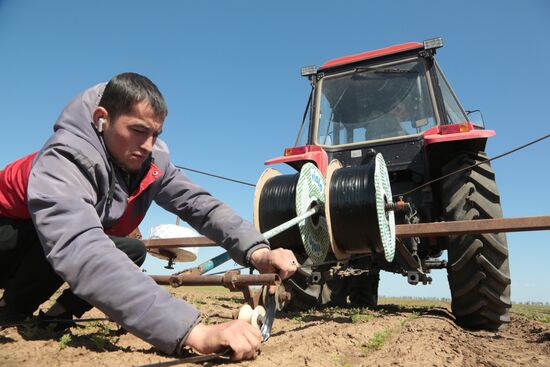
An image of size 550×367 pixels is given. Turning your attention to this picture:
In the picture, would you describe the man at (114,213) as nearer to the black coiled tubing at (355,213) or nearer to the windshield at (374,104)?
the black coiled tubing at (355,213)

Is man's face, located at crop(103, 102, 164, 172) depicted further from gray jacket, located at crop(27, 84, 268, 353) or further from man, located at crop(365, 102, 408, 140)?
man, located at crop(365, 102, 408, 140)

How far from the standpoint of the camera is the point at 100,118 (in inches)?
83.7

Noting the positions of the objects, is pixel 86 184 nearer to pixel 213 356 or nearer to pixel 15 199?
pixel 15 199

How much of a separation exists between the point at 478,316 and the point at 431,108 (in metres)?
2.38

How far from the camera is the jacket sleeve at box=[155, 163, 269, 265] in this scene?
2.42m

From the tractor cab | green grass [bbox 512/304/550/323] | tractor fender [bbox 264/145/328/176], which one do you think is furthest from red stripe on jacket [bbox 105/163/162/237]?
green grass [bbox 512/304/550/323]

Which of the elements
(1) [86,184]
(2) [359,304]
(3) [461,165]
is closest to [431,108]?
(3) [461,165]

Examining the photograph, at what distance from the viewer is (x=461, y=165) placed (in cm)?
439

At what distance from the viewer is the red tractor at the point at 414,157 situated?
4043mm

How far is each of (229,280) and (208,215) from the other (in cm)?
64

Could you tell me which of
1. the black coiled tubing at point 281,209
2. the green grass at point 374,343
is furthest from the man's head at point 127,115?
the black coiled tubing at point 281,209

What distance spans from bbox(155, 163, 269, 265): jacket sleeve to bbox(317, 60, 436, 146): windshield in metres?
3.03

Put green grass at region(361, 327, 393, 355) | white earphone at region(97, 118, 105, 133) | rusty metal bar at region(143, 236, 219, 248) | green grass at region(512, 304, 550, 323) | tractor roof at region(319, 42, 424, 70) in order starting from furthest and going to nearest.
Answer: green grass at region(512, 304, 550, 323) < tractor roof at region(319, 42, 424, 70) < rusty metal bar at region(143, 236, 219, 248) < green grass at region(361, 327, 393, 355) < white earphone at region(97, 118, 105, 133)

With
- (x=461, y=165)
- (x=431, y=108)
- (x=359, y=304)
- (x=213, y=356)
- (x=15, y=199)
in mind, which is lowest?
(x=359, y=304)
